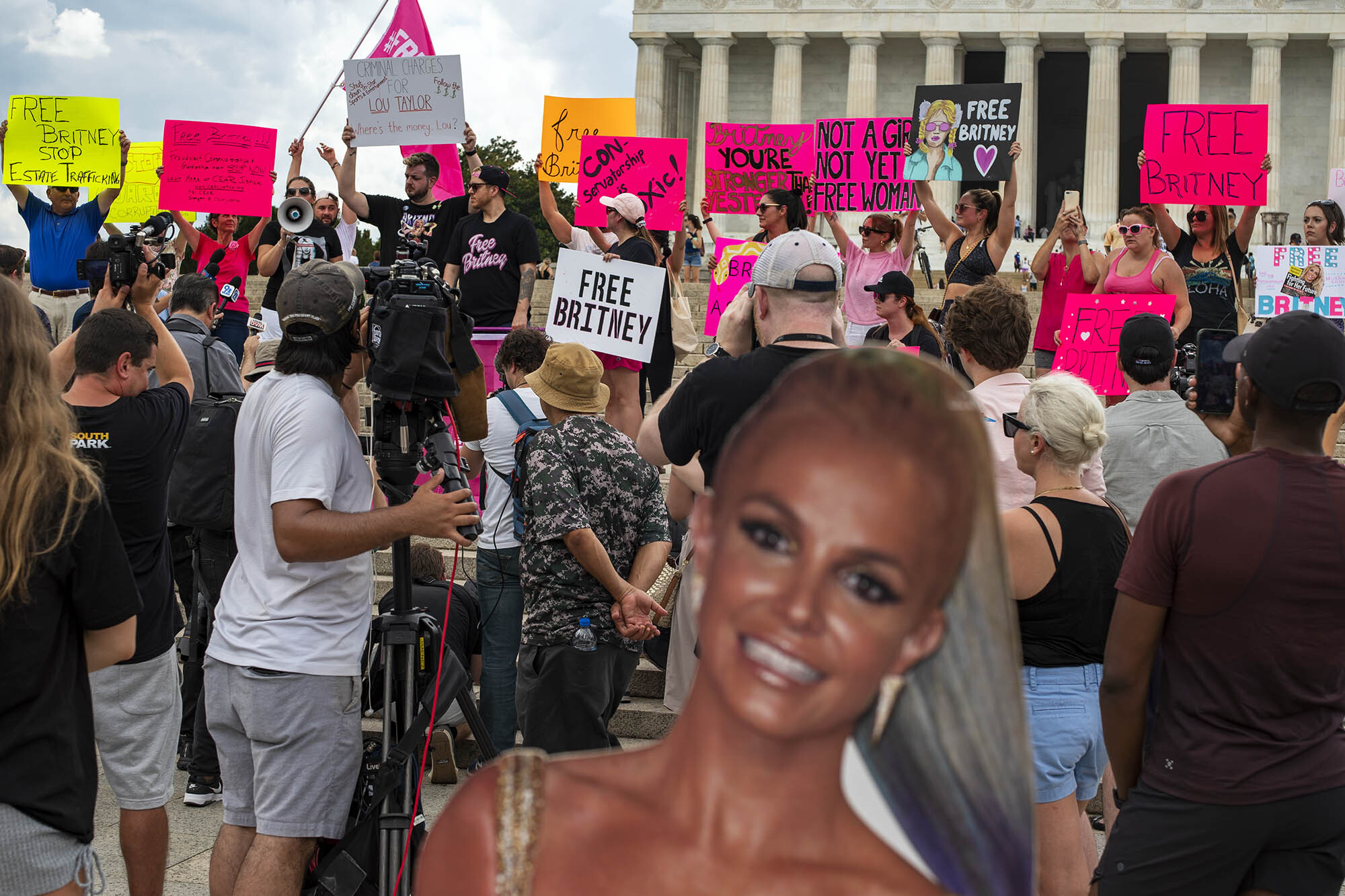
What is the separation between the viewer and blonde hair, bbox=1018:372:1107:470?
349 centimetres

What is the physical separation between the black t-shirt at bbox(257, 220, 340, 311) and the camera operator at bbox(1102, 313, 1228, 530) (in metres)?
6.67

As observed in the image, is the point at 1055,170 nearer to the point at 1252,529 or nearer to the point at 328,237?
the point at 328,237

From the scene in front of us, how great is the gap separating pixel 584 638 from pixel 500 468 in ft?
4.44

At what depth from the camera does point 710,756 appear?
3.67ft

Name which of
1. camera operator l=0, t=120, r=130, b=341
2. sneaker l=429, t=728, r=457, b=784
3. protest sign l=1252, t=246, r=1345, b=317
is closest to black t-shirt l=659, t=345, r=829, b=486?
sneaker l=429, t=728, r=457, b=784

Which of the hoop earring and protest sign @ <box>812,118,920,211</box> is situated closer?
the hoop earring

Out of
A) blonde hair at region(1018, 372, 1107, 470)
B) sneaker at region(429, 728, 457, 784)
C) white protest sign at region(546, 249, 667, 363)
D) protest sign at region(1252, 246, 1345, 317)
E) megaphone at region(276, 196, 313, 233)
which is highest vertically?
megaphone at region(276, 196, 313, 233)

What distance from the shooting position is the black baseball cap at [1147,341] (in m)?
4.74

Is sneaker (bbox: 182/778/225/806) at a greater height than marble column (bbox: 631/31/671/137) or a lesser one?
lesser

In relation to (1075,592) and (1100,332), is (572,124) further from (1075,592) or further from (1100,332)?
(1075,592)

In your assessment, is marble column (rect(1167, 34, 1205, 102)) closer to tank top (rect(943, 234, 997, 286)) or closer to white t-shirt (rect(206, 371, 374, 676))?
tank top (rect(943, 234, 997, 286))

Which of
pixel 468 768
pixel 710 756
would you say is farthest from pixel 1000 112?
pixel 710 756

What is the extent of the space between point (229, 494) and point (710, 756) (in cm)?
490

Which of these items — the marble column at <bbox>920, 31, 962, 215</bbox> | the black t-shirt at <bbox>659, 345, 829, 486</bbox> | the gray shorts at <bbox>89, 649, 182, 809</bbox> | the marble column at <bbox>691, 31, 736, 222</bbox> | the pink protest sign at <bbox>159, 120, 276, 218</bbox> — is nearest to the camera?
the black t-shirt at <bbox>659, 345, 829, 486</bbox>
